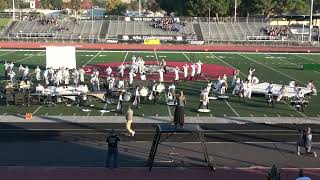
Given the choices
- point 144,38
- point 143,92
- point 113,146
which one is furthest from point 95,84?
point 144,38

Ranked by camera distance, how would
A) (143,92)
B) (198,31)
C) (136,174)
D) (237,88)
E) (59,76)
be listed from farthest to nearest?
(198,31)
(59,76)
(237,88)
(143,92)
(136,174)

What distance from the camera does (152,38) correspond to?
7319 cm

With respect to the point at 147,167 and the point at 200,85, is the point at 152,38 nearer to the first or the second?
the point at 200,85

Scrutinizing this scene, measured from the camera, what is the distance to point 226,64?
46.0 metres

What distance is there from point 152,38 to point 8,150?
56.8 meters

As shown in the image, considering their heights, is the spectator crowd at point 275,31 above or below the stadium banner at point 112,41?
above

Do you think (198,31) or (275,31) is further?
(198,31)

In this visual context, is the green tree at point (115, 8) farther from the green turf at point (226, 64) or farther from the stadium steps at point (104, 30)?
the green turf at point (226, 64)

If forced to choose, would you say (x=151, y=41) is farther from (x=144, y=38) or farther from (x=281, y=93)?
(x=281, y=93)

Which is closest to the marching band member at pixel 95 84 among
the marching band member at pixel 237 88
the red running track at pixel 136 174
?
the marching band member at pixel 237 88

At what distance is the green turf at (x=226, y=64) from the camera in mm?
23766

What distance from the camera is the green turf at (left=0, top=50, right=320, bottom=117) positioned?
23766 millimetres

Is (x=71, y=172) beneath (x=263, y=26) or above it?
beneath

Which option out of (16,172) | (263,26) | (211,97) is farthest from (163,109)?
(263,26)
